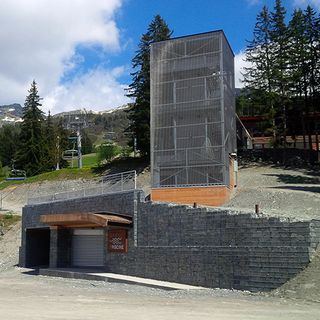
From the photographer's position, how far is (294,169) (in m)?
43.6

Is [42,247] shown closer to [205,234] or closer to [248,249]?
[205,234]

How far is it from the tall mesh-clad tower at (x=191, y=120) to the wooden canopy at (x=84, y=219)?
5628 mm

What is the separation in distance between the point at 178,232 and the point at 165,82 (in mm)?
12383

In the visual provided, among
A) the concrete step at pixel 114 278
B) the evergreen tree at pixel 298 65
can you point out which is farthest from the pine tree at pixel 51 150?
the concrete step at pixel 114 278

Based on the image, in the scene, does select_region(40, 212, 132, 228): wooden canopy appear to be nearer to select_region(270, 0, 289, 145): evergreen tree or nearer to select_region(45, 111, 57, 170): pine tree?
select_region(270, 0, 289, 145): evergreen tree

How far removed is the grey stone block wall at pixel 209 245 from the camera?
15773 millimetres

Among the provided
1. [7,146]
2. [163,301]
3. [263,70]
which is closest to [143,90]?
[263,70]

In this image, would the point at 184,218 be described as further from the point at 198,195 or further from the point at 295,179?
the point at 295,179

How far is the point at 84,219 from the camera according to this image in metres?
23.0

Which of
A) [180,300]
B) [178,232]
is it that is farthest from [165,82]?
[180,300]

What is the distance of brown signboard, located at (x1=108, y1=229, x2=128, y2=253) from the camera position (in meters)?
22.6

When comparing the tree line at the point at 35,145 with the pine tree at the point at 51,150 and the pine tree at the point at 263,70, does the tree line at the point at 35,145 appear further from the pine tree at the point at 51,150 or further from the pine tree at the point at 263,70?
the pine tree at the point at 263,70

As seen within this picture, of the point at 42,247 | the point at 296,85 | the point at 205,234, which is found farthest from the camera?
the point at 296,85

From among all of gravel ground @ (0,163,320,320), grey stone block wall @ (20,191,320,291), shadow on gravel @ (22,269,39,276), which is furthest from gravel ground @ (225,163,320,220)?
shadow on gravel @ (22,269,39,276)
